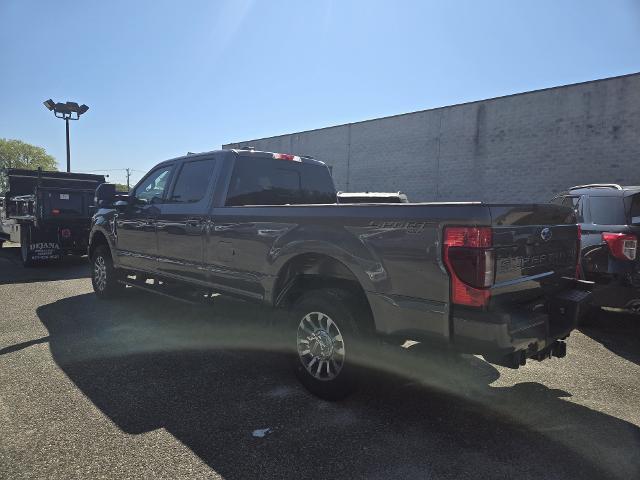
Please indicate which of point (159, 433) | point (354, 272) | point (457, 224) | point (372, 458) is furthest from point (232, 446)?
point (457, 224)

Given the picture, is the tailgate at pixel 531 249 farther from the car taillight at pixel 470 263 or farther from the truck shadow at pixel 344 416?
the truck shadow at pixel 344 416

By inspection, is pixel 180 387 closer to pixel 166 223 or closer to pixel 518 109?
pixel 166 223

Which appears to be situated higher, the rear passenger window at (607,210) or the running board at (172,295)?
the rear passenger window at (607,210)

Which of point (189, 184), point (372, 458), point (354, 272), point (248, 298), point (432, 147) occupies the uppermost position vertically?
point (432, 147)

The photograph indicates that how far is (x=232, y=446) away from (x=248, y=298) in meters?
1.61

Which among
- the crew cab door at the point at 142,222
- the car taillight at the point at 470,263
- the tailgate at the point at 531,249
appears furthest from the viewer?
the crew cab door at the point at 142,222

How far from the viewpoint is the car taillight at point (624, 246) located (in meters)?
4.76

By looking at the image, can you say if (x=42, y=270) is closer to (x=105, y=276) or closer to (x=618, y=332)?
(x=105, y=276)

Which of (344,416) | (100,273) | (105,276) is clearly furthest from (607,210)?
(100,273)

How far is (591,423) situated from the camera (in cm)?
322

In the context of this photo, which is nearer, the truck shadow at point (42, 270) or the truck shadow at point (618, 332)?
the truck shadow at point (618, 332)

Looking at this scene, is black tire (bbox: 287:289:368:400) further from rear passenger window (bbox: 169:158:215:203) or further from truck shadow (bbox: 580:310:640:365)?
truck shadow (bbox: 580:310:640:365)

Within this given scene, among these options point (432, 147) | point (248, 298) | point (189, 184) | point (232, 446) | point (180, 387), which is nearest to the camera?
point (232, 446)

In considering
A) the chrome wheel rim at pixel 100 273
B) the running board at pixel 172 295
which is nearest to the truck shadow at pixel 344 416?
the running board at pixel 172 295
